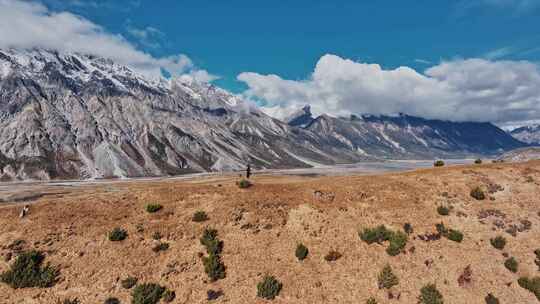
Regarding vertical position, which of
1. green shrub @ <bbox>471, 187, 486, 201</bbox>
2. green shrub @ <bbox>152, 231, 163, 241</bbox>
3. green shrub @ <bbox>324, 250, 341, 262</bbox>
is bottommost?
green shrub @ <bbox>324, 250, 341, 262</bbox>

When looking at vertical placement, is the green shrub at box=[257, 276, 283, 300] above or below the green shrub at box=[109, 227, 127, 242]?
below

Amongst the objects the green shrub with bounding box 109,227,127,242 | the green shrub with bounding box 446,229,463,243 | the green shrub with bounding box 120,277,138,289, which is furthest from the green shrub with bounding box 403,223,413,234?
the green shrub with bounding box 109,227,127,242

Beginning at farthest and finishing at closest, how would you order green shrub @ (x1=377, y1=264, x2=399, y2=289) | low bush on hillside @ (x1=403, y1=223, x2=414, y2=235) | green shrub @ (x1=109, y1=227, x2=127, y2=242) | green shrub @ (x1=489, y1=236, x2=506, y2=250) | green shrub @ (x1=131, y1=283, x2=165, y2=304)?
low bush on hillside @ (x1=403, y1=223, x2=414, y2=235) < green shrub @ (x1=489, y1=236, x2=506, y2=250) < green shrub @ (x1=109, y1=227, x2=127, y2=242) < green shrub @ (x1=377, y1=264, x2=399, y2=289) < green shrub @ (x1=131, y1=283, x2=165, y2=304)

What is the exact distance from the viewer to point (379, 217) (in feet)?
128

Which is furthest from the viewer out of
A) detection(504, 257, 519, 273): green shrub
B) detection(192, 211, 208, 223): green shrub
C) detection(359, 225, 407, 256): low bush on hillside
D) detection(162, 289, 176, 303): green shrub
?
detection(192, 211, 208, 223): green shrub

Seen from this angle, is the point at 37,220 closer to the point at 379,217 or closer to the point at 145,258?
the point at 145,258

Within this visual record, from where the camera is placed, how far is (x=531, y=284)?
102 feet

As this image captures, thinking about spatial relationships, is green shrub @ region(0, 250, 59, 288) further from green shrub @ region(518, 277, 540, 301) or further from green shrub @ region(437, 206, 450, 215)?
green shrub @ region(518, 277, 540, 301)

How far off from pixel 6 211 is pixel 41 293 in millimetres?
14380

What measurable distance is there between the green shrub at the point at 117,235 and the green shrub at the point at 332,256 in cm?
2002

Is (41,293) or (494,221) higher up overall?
(494,221)

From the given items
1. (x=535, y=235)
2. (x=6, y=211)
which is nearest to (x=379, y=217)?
(x=535, y=235)

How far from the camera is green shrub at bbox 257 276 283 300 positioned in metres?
27.8

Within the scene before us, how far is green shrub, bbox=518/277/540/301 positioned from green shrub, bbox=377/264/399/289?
12400mm
